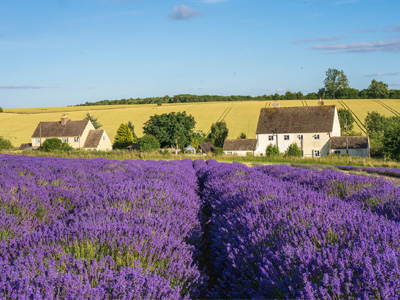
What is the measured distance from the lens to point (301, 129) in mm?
51531

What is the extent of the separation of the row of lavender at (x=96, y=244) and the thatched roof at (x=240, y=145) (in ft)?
150

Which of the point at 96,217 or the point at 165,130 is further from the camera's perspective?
the point at 165,130

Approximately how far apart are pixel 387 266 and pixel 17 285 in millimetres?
2132

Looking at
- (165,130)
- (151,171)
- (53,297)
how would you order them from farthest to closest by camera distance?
(165,130) → (151,171) → (53,297)

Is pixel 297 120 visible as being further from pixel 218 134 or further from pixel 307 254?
pixel 307 254

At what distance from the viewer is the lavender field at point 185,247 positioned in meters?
2.19

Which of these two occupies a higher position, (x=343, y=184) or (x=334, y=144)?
(x=343, y=184)

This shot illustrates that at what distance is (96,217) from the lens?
394cm

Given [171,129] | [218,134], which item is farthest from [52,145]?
[218,134]

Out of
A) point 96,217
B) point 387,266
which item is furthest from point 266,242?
point 96,217

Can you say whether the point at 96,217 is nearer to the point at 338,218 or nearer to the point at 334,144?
the point at 338,218

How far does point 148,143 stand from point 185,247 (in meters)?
44.4

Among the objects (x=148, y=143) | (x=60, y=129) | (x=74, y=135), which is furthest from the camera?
(x=60, y=129)

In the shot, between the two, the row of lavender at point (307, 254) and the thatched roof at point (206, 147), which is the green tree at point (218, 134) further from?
the row of lavender at point (307, 254)
